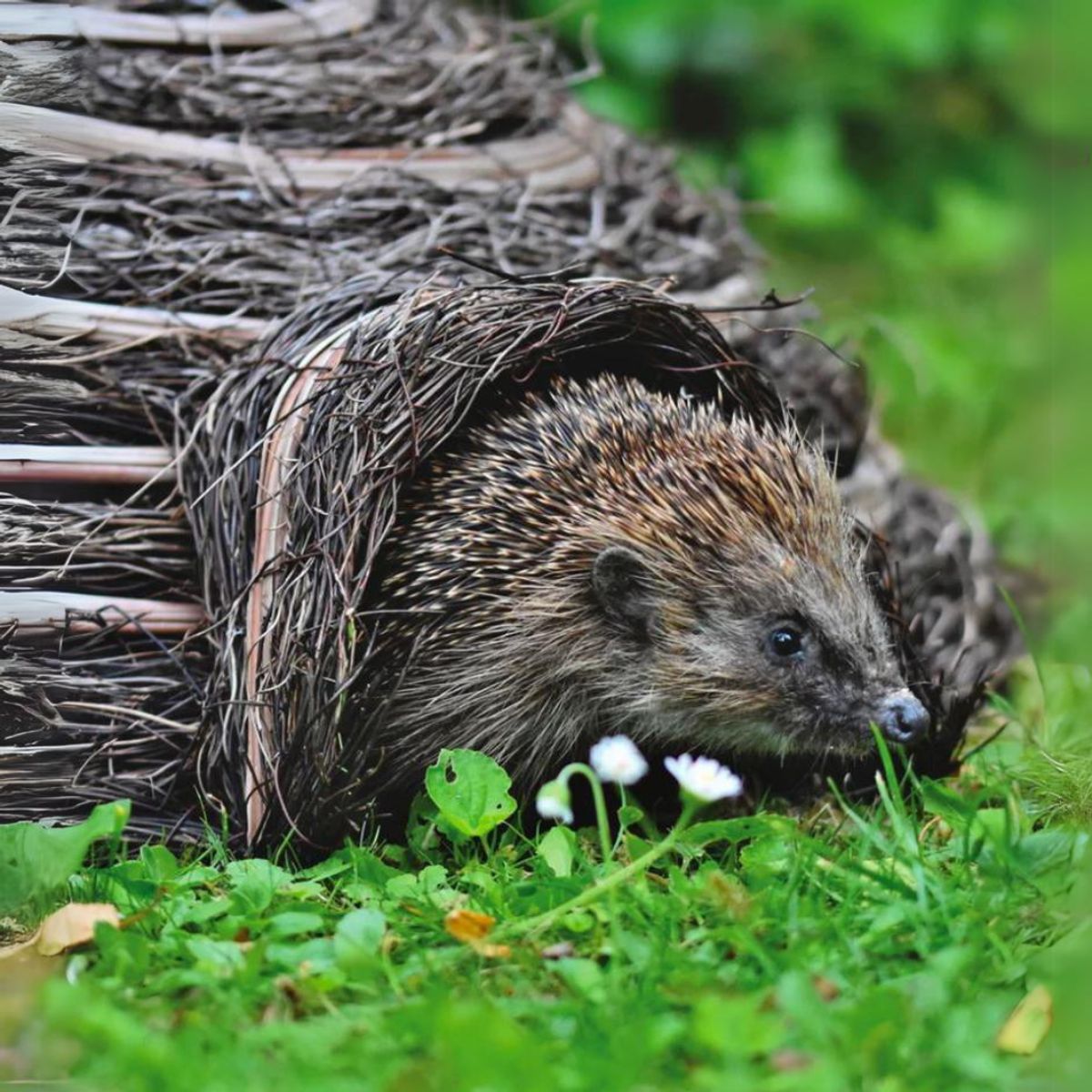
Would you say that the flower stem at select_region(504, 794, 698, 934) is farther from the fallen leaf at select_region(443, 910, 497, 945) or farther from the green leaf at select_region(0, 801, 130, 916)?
the green leaf at select_region(0, 801, 130, 916)

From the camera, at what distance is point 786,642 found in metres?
3.85

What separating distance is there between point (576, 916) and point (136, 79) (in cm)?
276

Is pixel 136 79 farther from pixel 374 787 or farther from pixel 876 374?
pixel 876 374

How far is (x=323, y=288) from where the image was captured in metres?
4.46

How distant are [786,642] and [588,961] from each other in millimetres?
1119

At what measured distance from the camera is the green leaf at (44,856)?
135 inches

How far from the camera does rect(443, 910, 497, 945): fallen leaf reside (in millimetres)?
3215

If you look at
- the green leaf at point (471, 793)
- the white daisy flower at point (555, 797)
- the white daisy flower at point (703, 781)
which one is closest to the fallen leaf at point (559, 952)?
the white daisy flower at point (555, 797)

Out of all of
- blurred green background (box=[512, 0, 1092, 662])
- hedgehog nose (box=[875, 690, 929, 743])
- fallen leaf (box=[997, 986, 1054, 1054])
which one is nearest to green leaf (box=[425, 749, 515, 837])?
hedgehog nose (box=[875, 690, 929, 743])

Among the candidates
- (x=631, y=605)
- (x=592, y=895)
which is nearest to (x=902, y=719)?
(x=631, y=605)

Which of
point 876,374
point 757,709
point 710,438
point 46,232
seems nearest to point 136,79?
point 46,232

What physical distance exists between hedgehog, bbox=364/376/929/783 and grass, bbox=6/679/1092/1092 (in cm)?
27

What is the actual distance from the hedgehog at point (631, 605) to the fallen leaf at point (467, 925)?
2.33 feet

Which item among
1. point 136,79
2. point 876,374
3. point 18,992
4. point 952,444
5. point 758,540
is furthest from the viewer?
point 952,444
